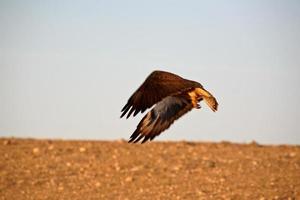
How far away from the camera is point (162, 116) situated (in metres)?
9.06

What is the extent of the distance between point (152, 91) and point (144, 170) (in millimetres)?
8533

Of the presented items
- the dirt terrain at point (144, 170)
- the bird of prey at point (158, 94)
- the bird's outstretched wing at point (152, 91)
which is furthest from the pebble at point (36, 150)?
the bird's outstretched wing at point (152, 91)

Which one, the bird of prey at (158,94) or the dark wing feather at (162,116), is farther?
the dark wing feather at (162,116)

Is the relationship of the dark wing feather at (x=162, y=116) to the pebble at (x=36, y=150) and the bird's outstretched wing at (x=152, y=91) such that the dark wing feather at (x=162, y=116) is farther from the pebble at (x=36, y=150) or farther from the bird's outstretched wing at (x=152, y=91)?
the pebble at (x=36, y=150)

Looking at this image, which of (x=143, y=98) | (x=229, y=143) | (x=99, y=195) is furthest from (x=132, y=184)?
(x=143, y=98)

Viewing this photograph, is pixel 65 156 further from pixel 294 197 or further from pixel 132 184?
pixel 294 197

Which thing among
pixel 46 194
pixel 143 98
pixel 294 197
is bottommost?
pixel 46 194

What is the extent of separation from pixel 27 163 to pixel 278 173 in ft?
15.1

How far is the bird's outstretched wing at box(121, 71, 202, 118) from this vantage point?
8.23 meters

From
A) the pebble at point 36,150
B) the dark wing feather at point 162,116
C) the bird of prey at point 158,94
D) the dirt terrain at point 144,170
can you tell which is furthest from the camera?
the pebble at point 36,150

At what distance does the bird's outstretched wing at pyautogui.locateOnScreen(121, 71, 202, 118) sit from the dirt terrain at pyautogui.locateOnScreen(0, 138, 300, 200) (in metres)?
6.40

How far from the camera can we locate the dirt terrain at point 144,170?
15.0m

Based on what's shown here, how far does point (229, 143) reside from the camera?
21.3 m

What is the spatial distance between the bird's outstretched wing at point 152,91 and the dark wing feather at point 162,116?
17.1 inches
